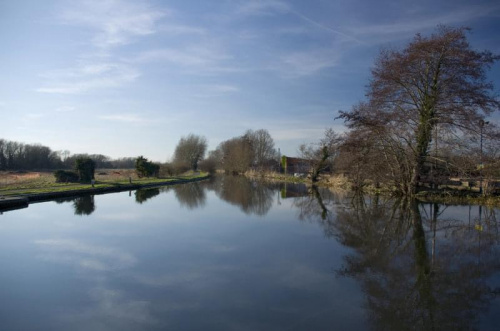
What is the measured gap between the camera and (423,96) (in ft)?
54.2

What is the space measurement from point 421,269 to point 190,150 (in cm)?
5430

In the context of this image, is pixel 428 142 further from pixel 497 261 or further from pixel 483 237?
pixel 497 261

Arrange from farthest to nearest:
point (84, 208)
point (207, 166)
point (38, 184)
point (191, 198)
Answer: point (207, 166) < point (38, 184) < point (191, 198) < point (84, 208)

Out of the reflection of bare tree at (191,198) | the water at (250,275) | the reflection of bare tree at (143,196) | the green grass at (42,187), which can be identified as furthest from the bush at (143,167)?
the water at (250,275)

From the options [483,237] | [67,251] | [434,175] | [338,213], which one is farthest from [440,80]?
[67,251]

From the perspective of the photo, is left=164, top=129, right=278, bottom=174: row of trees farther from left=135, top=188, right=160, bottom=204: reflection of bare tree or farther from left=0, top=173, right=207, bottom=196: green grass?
left=135, top=188, right=160, bottom=204: reflection of bare tree

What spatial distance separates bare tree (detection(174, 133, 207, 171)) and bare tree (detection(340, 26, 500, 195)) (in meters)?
42.6

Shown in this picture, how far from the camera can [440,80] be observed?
1588 cm

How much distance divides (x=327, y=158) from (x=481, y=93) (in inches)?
570

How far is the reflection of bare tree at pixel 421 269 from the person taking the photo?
3.98 metres

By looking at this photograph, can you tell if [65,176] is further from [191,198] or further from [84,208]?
[84,208]

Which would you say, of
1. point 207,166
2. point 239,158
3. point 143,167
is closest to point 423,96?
point 143,167

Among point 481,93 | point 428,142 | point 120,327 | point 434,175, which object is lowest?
point 120,327

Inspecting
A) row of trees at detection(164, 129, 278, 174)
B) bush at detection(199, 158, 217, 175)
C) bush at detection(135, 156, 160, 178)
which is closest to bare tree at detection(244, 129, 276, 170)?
row of trees at detection(164, 129, 278, 174)
